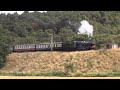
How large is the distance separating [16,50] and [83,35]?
15749 mm

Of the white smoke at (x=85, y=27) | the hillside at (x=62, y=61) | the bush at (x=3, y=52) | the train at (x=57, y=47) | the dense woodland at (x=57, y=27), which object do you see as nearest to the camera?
the hillside at (x=62, y=61)

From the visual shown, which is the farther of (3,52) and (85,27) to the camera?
(85,27)

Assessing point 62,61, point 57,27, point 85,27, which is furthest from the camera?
point 57,27

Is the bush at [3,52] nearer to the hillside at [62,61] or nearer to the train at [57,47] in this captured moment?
the hillside at [62,61]

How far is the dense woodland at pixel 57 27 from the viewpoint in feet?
236

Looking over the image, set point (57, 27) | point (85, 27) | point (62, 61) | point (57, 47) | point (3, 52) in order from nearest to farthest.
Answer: point (3, 52) → point (62, 61) → point (57, 47) → point (85, 27) → point (57, 27)

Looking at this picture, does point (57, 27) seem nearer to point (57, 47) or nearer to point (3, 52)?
point (57, 47)

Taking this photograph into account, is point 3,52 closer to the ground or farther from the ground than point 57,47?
closer to the ground

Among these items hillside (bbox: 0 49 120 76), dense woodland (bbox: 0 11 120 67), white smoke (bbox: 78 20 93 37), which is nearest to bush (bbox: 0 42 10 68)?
hillside (bbox: 0 49 120 76)

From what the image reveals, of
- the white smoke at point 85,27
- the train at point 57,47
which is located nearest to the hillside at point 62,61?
the train at point 57,47

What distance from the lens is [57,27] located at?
306 feet

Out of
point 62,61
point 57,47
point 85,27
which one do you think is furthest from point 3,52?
point 85,27
